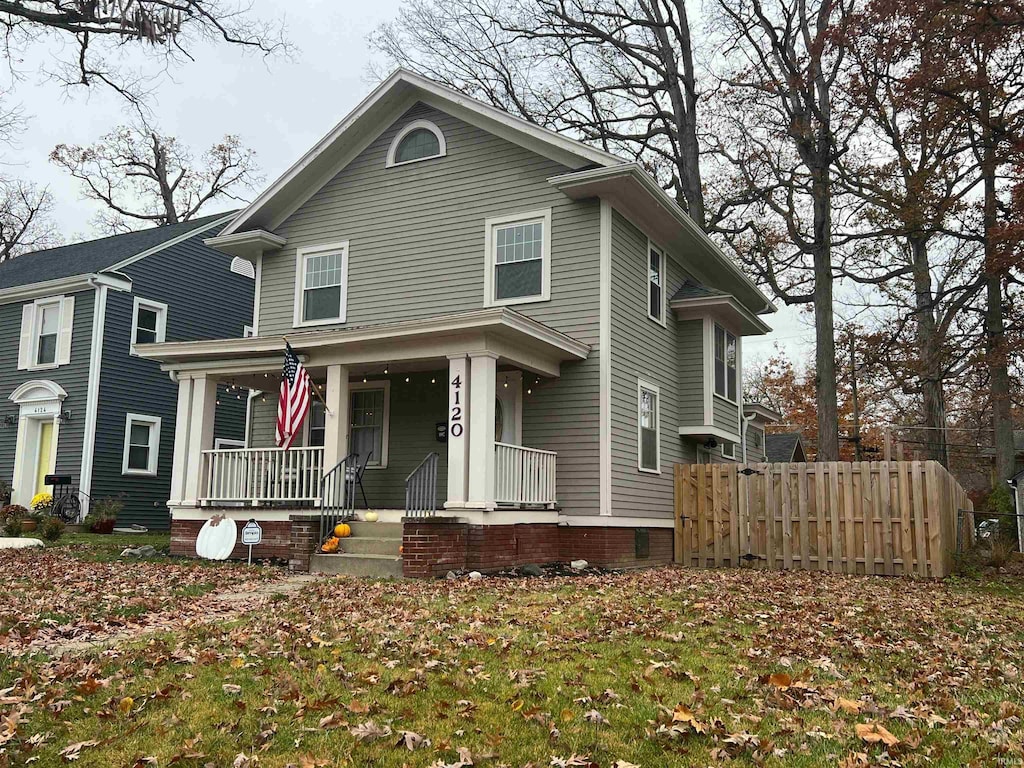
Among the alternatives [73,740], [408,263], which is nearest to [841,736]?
[73,740]

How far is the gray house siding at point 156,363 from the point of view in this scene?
2209 cm

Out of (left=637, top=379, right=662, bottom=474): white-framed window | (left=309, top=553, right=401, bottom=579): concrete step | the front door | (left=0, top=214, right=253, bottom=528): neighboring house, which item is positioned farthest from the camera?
(left=0, top=214, right=253, bottom=528): neighboring house

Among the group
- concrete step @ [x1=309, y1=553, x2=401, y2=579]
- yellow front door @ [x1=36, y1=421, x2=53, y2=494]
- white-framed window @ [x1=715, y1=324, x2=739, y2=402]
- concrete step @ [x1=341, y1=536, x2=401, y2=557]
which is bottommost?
concrete step @ [x1=309, y1=553, x2=401, y2=579]

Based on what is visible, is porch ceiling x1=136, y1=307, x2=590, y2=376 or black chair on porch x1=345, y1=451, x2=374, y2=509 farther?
black chair on porch x1=345, y1=451, x2=374, y2=509

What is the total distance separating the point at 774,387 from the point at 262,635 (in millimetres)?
44356

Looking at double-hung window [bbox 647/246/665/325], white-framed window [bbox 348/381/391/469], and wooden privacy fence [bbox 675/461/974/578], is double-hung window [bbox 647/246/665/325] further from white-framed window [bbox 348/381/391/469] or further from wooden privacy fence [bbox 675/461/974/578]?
white-framed window [bbox 348/381/391/469]

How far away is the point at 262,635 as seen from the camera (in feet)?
23.5

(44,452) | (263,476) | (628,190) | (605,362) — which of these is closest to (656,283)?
(628,190)

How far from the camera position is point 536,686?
5.64m

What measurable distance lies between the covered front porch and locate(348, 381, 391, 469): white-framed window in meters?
0.02

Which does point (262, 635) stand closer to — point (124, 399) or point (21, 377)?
point (124, 399)

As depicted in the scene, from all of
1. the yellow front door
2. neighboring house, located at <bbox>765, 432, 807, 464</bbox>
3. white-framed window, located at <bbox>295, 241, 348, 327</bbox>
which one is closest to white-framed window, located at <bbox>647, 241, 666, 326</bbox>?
white-framed window, located at <bbox>295, 241, 348, 327</bbox>

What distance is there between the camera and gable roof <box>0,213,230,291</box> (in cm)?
2341

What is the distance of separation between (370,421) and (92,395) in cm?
925
